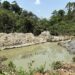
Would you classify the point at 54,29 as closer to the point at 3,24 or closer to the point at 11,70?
the point at 3,24

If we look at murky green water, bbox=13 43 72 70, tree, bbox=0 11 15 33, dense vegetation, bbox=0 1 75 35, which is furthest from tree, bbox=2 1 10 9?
murky green water, bbox=13 43 72 70

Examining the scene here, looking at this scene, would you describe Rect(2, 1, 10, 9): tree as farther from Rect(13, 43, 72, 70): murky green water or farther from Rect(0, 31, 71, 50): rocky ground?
Rect(13, 43, 72, 70): murky green water

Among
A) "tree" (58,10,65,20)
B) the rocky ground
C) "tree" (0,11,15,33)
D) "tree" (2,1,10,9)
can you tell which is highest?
"tree" (2,1,10,9)

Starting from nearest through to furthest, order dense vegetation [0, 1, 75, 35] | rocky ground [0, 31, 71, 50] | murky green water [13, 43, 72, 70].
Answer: murky green water [13, 43, 72, 70] → rocky ground [0, 31, 71, 50] → dense vegetation [0, 1, 75, 35]

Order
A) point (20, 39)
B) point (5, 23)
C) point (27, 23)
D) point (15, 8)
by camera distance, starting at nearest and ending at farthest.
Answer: point (20, 39) → point (27, 23) → point (5, 23) → point (15, 8)

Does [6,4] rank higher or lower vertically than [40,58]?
higher

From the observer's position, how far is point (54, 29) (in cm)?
4166

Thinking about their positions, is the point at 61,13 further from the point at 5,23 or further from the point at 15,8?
the point at 5,23

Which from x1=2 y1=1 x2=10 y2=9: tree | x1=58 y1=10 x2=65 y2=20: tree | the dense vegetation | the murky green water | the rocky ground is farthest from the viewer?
x1=58 y1=10 x2=65 y2=20: tree

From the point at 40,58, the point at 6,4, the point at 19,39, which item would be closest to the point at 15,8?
the point at 6,4

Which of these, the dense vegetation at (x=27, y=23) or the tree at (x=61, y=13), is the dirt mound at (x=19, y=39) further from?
the tree at (x=61, y=13)

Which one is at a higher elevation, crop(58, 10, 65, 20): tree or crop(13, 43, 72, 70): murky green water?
crop(58, 10, 65, 20): tree

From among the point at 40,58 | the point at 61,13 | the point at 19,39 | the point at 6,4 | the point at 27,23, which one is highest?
the point at 6,4

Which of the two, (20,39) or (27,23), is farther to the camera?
(27,23)
